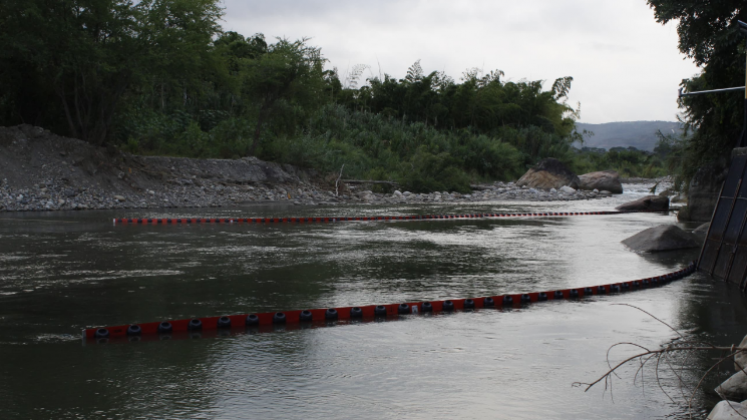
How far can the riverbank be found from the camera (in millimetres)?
21703

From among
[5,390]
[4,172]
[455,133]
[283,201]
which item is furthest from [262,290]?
[455,133]

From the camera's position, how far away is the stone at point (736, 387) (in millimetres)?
4387

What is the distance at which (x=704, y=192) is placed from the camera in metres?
19.8

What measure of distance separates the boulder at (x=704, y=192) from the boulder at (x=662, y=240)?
6586 millimetres

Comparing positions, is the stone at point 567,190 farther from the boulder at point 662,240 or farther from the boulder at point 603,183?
the boulder at point 662,240

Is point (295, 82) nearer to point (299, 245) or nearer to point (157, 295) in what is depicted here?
point (299, 245)

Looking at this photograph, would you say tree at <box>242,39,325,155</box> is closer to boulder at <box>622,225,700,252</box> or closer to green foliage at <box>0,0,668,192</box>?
green foliage at <box>0,0,668,192</box>

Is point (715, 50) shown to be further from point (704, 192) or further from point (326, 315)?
point (326, 315)

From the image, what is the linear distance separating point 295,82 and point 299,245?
19284 mm

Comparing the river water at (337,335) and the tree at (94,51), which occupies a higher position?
the tree at (94,51)

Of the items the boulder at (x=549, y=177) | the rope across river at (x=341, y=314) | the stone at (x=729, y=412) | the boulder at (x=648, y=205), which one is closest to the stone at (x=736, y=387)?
the stone at (x=729, y=412)

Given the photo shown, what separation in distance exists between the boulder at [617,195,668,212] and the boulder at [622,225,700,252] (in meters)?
14.1

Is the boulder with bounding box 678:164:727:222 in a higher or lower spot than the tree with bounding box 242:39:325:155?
lower

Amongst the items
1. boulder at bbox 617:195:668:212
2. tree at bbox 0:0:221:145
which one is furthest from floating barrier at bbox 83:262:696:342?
boulder at bbox 617:195:668:212
